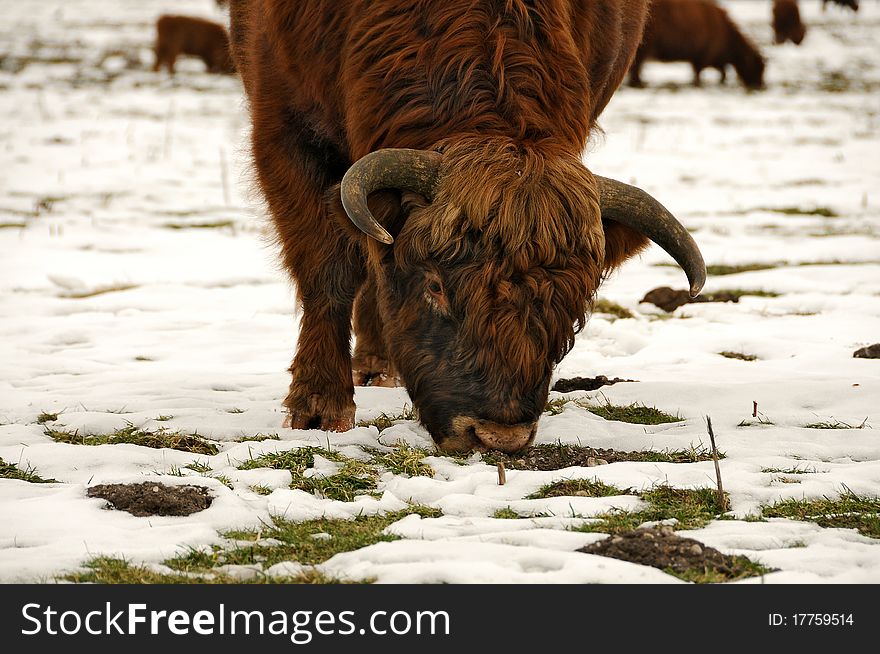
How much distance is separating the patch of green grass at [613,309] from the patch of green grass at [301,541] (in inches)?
149

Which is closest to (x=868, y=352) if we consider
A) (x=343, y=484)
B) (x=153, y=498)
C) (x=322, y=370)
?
(x=322, y=370)

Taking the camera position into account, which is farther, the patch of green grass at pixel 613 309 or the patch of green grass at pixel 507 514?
the patch of green grass at pixel 613 309

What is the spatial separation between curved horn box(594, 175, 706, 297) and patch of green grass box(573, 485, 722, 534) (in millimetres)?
877

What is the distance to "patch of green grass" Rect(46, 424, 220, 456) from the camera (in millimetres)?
4414

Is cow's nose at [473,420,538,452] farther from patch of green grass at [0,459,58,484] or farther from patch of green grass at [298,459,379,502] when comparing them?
patch of green grass at [0,459,58,484]

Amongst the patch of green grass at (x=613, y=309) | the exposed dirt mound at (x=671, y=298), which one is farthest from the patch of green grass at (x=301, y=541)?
the exposed dirt mound at (x=671, y=298)

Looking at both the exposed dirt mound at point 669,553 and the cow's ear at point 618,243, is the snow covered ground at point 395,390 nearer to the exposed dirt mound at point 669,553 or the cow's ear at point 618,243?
the exposed dirt mound at point 669,553

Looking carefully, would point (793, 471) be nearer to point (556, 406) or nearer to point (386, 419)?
point (556, 406)

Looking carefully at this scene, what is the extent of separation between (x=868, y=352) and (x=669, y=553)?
3157 mm

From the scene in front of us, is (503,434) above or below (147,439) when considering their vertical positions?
above

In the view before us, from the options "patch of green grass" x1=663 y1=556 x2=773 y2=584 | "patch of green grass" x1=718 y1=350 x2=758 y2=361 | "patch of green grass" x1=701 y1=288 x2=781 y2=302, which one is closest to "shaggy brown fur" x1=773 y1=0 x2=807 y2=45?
"patch of green grass" x1=701 y1=288 x2=781 y2=302

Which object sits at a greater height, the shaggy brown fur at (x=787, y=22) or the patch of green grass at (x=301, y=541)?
the shaggy brown fur at (x=787, y=22)

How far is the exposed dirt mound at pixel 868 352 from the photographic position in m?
5.76

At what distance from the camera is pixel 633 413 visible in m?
5.04
